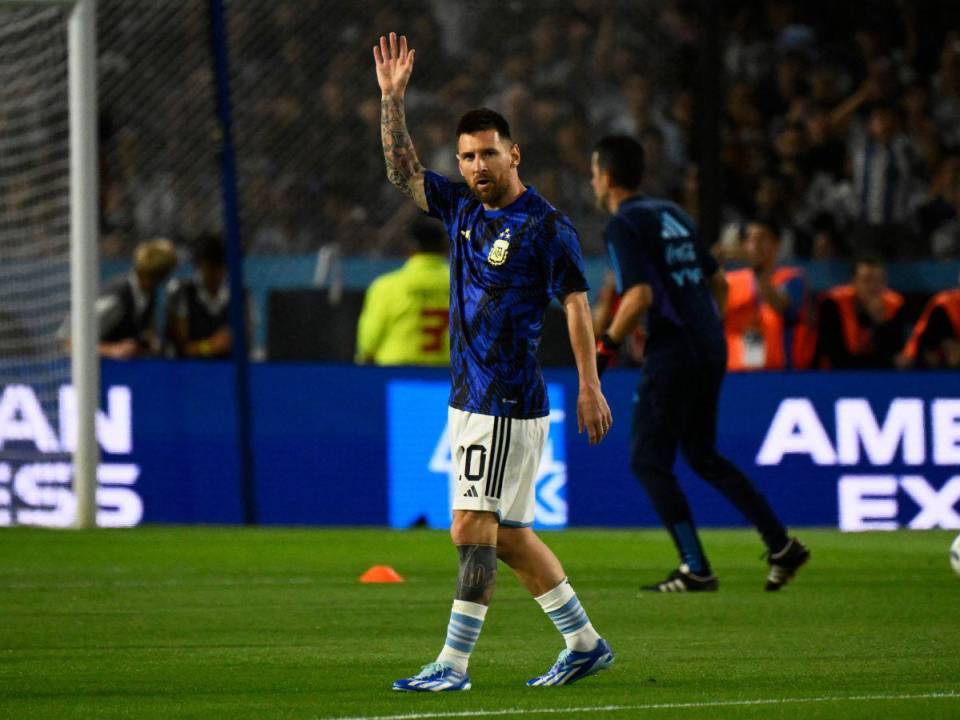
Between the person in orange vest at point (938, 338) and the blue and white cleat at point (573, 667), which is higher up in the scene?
the person in orange vest at point (938, 338)

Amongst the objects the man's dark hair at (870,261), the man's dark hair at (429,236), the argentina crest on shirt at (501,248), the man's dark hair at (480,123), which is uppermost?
the man's dark hair at (480,123)

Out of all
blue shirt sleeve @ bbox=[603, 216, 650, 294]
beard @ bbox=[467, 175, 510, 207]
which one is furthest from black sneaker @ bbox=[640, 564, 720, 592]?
beard @ bbox=[467, 175, 510, 207]

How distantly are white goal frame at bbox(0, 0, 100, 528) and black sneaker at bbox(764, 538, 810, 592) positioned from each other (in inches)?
226

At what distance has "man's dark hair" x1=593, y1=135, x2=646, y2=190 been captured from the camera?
1033 centimetres

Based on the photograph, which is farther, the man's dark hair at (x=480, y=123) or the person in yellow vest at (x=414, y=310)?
the person in yellow vest at (x=414, y=310)

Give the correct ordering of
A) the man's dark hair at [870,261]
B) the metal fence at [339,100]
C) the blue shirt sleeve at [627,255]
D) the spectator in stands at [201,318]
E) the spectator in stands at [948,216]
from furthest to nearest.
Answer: the metal fence at [339,100]
the spectator in stands at [948,216]
the spectator in stands at [201,318]
the man's dark hair at [870,261]
the blue shirt sleeve at [627,255]

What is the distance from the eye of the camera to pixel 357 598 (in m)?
10.2

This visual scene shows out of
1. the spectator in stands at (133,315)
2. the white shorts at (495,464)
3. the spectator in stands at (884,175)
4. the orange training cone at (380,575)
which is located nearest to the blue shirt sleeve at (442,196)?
the white shorts at (495,464)

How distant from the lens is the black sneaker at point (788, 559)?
33.8ft

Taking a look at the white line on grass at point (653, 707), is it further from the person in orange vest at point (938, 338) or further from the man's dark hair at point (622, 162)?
the person in orange vest at point (938, 338)

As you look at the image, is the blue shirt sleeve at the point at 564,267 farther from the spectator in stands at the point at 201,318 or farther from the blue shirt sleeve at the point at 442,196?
the spectator in stands at the point at 201,318

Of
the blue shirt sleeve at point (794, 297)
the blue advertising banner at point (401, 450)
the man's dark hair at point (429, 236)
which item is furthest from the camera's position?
the blue shirt sleeve at point (794, 297)

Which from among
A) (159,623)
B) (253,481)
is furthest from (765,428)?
(159,623)

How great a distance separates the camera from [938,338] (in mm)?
15273
